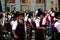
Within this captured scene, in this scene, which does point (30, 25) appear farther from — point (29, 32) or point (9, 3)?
point (9, 3)

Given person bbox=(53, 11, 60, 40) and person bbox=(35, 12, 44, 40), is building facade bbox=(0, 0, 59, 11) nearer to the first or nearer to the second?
person bbox=(35, 12, 44, 40)

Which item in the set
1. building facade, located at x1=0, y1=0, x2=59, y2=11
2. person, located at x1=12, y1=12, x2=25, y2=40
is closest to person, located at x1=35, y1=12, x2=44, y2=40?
person, located at x1=12, y1=12, x2=25, y2=40

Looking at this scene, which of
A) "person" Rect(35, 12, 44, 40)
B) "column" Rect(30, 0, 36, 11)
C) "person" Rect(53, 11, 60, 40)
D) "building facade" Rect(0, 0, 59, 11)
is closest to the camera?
"person" Rect(53, 11, 60, 40)

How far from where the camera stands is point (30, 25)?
16109 mm

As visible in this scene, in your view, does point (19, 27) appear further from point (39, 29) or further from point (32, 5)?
point (32, 5)

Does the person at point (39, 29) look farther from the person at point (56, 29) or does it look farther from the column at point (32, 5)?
the column at point (32, 5)

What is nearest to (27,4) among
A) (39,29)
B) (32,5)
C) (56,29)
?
(32,5)

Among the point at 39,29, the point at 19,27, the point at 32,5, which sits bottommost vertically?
the point at 32,5

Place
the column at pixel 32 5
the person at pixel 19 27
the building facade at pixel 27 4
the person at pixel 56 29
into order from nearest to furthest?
the person at pixel 56 29, the person at pixel 19 27, the building facade at pixel 27 4, the column at pixel 32 5

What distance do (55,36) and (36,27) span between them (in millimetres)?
2570

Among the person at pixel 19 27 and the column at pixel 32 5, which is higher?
the person at pixel 19 27

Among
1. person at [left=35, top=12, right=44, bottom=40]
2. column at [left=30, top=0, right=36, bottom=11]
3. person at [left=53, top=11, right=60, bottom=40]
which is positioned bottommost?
column at [left=30, top=0, right=36, bottom=11]

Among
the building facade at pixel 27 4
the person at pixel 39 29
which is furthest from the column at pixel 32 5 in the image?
the person at pixel 39 29

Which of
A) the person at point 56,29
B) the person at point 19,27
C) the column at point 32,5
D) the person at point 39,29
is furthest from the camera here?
the column at point 32,5
